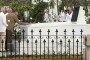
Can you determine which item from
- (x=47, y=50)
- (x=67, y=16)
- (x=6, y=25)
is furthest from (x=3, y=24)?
(x=67, y=16)

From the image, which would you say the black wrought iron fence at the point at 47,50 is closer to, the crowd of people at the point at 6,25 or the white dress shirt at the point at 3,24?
the crowd of people at the point at 6,25

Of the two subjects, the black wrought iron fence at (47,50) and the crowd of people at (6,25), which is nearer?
the black wrought iron fence at (47,50)

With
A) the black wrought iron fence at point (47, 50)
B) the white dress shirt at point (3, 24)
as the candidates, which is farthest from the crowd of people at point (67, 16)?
the white dress shirt at point (3, 24)

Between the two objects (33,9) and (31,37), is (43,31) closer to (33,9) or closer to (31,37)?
(31,37)

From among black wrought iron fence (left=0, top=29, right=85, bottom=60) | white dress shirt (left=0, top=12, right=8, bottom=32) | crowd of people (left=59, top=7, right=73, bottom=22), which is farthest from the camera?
crowd of people (left=59, top=7, right=73, bottom=22)

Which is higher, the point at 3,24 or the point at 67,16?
the point at 67,16

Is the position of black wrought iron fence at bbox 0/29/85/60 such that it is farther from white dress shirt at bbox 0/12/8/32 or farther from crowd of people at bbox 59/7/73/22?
crowd of people at bbox 59/7/73/22

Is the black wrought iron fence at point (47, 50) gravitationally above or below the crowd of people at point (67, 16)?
below

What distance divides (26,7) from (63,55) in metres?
13.9

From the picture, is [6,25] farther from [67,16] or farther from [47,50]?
[67,16]

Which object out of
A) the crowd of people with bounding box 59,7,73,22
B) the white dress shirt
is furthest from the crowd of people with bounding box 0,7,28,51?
the crowd of people with bounding box 59,7,73,22

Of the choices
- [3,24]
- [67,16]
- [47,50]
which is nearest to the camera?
[47,50]

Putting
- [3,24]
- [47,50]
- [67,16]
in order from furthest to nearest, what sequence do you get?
[67,16]
[3,24]
[47,50]

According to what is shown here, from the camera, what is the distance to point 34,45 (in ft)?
42.8
